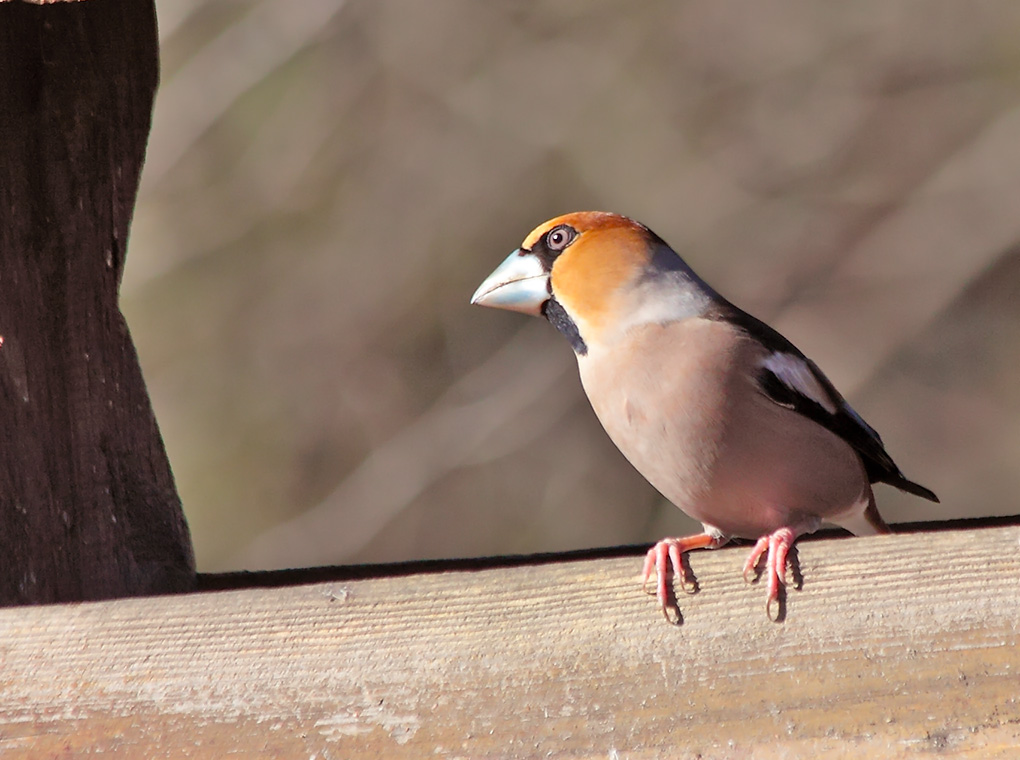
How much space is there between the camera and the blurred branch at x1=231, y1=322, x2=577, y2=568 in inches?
231

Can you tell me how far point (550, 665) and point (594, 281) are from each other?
4.19 feet

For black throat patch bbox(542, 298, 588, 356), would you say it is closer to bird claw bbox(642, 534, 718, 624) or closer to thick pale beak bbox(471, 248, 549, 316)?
thick pale beak bbox(471, 248, 549, 316)

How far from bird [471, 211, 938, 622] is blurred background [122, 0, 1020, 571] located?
9.04 feet

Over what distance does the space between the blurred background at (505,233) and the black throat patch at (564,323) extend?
2763 millimetres

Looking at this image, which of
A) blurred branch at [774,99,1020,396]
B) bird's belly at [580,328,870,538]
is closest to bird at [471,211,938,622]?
bird's belly at [580,328,870,538]

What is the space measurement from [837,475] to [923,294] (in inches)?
126

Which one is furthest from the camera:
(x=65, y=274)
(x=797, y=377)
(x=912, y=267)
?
(x=912, y=267)

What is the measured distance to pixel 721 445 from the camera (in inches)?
107

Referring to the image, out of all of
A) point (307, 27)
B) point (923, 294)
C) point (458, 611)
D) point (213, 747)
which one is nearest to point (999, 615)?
point (458, 611)

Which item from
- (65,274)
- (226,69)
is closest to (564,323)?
(65,274)

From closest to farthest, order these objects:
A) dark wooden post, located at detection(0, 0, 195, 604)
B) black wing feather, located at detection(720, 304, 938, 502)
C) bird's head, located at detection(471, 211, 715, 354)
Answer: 1. dark wooden post, located at detection(0, 0, 195, 604)
2. black wing feather, located at detection(720, 304, 938, 502)
3. bird's head, located at detection(471, 211, 715, 354)

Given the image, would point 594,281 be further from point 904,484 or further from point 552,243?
point 904,484

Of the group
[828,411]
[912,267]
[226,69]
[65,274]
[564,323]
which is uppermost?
[226,69]

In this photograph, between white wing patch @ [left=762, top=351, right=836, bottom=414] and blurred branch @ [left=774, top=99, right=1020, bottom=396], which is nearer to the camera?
white wing patch @ [left=762, top=351, right=836, bottom=414]
